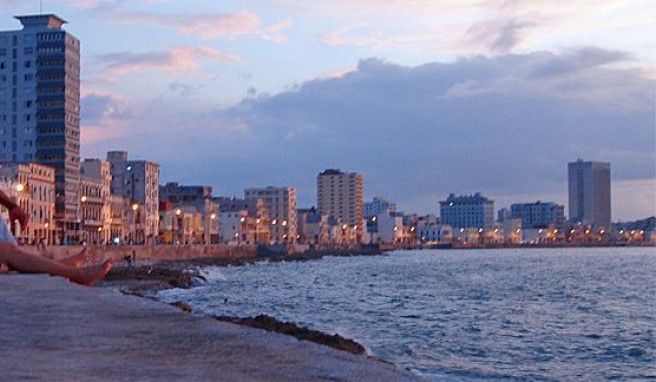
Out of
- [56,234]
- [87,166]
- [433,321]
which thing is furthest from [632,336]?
[87,166]

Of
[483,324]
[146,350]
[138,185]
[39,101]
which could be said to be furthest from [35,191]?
[146,350]

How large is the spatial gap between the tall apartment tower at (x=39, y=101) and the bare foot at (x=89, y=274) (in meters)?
111

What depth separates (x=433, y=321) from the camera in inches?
1296

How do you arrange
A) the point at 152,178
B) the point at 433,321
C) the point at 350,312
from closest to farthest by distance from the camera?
the point at 433,321
the point at 350,312
the point at 152,178

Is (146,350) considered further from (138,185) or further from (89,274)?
(138,185)

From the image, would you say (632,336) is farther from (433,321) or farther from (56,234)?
(56,234)

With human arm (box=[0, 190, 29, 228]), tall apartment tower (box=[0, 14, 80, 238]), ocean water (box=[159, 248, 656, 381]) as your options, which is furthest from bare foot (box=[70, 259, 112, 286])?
tall apartment tower (box=[0, 14, 80, 238])

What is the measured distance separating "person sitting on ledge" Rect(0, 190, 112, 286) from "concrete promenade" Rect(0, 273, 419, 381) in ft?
1.94

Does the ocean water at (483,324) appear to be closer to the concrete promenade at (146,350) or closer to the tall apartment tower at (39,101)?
the concrete promenade at (146,350)

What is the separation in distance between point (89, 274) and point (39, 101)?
4508 inches

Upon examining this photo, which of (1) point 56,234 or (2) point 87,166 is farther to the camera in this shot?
(2) point 87,166

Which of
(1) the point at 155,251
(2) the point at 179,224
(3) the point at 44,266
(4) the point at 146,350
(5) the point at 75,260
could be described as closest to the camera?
(4) the point at 146,350

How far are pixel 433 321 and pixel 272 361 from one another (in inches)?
1065

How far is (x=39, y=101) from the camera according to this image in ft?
394
